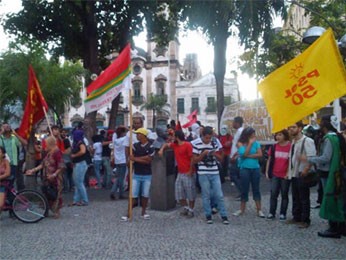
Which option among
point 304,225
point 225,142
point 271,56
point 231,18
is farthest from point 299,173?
point 271,56

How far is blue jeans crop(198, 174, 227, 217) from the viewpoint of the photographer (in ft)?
25.0

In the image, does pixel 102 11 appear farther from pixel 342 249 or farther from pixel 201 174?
pixel 342 249

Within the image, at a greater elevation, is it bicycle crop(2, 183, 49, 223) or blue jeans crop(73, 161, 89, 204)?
blue jeans crop(73, 161, 89, 204)

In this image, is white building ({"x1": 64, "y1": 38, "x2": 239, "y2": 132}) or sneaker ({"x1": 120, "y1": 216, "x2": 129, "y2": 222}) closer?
sneaker ({"x1": 120, "y1": 216, "x2": 129, "y2": 222})

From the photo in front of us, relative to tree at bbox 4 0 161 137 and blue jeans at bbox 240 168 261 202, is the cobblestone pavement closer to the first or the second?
blue jeans at bbox 240 168 261 202

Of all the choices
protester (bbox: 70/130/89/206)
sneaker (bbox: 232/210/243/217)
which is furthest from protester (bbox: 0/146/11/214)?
sneaker (bbox: 232/210/243/217)

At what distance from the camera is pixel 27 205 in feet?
26.4

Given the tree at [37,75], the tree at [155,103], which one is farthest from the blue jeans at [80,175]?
the tree at [155,103]

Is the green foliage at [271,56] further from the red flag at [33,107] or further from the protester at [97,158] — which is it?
the red flag at [33,107]

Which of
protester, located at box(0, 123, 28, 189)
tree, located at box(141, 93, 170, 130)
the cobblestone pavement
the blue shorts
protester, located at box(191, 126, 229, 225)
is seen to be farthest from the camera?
tree, located at box(141, 93, 170, 130)

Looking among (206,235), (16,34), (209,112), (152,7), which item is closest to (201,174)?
(206,235)

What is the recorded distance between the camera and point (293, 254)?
5598 mm

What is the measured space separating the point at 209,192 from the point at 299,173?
4.87 feet

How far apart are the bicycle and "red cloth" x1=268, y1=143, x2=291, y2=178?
4.04 meters
